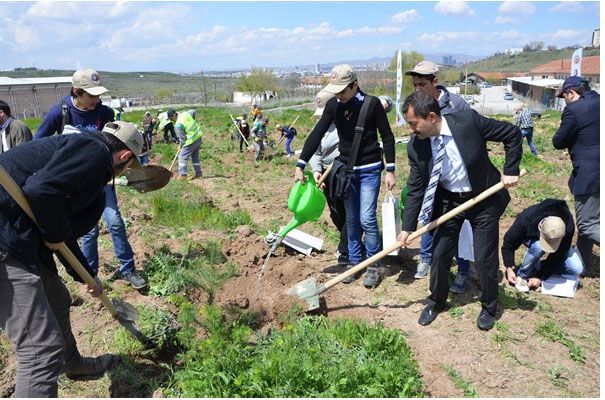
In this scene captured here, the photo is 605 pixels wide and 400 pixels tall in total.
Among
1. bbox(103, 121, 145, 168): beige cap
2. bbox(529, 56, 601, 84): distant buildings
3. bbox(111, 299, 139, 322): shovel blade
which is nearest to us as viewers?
bbox(103, 121, 145, 168): beige cap

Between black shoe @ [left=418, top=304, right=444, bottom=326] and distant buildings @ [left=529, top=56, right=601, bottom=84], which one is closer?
black shoe @ [left=418, top=304, right=444, bottom=326]

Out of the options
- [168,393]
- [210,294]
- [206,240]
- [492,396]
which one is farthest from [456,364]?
[206,240]

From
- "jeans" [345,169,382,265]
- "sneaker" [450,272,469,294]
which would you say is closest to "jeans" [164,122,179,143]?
"jeans" [345,169,382,265]

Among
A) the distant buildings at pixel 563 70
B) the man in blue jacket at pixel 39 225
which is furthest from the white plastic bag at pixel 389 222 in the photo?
the distant buildings at pixel 563 70

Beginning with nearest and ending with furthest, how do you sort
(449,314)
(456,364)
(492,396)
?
1. (492,396)
2. (456,364)
3. (449,314)

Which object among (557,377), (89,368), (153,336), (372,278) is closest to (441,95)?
(372,278)

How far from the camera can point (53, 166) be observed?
2188 millimetres

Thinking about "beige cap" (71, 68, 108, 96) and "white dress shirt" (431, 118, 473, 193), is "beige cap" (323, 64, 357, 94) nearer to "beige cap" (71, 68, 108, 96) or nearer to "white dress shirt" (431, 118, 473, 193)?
"white dress shirt" (431, 118, 473, 193)

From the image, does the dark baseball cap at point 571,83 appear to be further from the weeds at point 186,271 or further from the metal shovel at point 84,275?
the metal shovel at point 84,275

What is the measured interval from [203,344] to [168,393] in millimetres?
361

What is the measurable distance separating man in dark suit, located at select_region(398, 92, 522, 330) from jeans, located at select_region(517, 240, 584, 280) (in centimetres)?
99

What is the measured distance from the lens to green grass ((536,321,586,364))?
3146 mm

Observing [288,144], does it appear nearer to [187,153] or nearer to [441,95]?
[187,153]

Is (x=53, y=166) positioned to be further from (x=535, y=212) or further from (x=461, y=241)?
(x=535, y=212)
